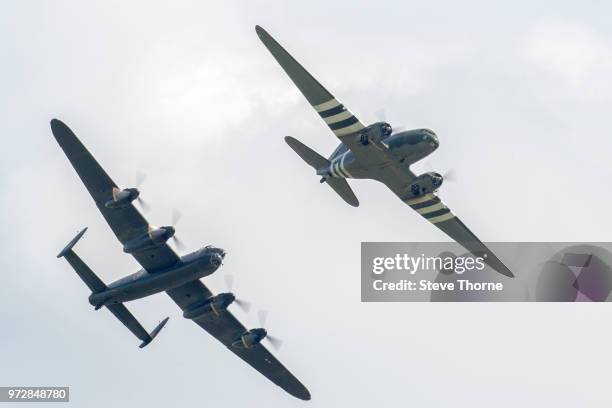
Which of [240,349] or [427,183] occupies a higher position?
[427,183]

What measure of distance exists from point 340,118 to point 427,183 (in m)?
6.65

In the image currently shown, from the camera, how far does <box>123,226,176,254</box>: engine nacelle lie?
2670 inches

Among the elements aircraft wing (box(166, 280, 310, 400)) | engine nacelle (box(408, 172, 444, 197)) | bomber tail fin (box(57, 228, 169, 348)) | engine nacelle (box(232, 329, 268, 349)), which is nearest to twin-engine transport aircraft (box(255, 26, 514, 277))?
engine nacelle (box(408, 172, 444, 197))

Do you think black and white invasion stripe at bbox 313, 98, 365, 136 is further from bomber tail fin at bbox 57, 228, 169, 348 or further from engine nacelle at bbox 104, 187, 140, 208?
bomber tail fin at bbox 57, 228, 169, 348

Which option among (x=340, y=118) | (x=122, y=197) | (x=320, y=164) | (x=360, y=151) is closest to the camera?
(x=340, y=118)

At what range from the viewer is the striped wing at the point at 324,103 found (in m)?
65.2

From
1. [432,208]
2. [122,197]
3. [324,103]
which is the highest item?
[324,103]

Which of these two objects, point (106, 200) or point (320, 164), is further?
point (320, 164)

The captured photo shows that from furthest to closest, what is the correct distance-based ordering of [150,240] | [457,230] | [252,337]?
[457,230]
[252,337]
[150,240]

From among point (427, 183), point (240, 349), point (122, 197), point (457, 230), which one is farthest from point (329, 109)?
point (240, 349)

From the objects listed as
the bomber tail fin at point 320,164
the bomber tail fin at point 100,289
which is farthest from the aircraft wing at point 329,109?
the bomber tail fin at point 100,289

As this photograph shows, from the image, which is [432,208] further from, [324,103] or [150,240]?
[150,240]

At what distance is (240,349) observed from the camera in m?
77.9

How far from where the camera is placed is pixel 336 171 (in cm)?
7000
